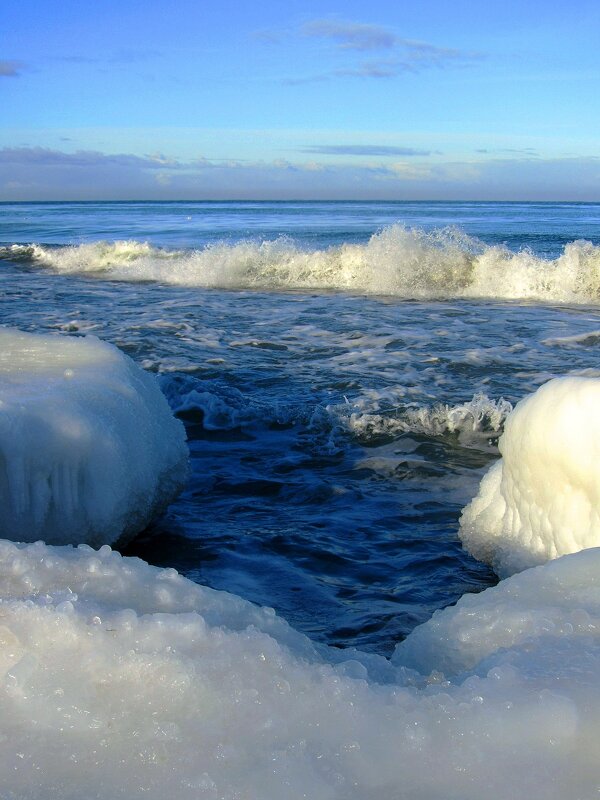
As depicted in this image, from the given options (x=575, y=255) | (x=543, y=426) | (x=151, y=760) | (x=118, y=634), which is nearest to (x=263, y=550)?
(x=543, y=426)

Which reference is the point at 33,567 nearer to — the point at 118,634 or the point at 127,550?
the point at 118,634

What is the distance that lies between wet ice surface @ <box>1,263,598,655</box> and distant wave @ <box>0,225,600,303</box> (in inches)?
99.5

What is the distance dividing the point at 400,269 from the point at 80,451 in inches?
455

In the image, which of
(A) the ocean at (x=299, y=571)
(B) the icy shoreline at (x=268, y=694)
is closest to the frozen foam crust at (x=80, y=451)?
(A) the ocean at (x=299, y=571)

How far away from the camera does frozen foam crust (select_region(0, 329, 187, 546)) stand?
10.0 feet

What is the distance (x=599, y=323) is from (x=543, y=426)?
7.41 meters

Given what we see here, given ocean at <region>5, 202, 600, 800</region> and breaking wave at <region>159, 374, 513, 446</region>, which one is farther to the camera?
breaking wave at <region>159, 374, 513, 446</region>

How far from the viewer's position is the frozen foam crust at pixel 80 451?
10.0 feet

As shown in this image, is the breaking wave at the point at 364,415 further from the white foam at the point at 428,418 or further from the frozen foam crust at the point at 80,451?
the frozen foam crust at the point at 80,451

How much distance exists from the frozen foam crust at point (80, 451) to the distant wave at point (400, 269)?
9.11m

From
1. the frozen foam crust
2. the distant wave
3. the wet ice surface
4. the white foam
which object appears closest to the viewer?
the frozen foam crust

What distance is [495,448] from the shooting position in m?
5.16

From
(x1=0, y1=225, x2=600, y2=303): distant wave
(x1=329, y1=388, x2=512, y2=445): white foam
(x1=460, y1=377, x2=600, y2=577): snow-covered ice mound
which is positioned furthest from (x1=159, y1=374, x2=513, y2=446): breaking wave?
(x1=0, y1=225, x2=600, y2=303): distant wave

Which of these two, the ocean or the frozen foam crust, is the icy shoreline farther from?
the frozen foam crust
